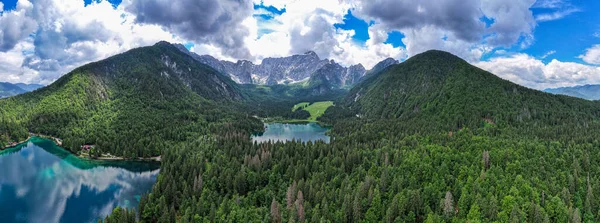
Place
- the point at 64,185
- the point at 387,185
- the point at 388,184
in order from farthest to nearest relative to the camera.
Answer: the point at 64,185, the point at 388,184, the point at 387,185

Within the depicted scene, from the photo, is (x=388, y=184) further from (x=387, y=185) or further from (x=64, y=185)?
(x=64, y=185)

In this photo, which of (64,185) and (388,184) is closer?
(388,184)

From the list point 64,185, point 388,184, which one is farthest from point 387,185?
point 64,185

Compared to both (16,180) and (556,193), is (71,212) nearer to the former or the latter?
(16,180)

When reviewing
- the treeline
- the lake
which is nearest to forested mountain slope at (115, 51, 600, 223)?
the treeline

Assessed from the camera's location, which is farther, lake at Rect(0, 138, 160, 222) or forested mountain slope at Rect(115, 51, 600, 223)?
lake at Rect(0, 138, 160, 222)

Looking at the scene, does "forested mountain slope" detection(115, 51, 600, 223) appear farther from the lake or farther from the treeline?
the lake

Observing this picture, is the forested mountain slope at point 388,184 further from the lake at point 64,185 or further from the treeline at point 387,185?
the lake at point 64,185

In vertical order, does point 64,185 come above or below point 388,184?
below

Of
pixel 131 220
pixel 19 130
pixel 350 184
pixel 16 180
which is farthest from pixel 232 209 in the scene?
pixel 19 130
